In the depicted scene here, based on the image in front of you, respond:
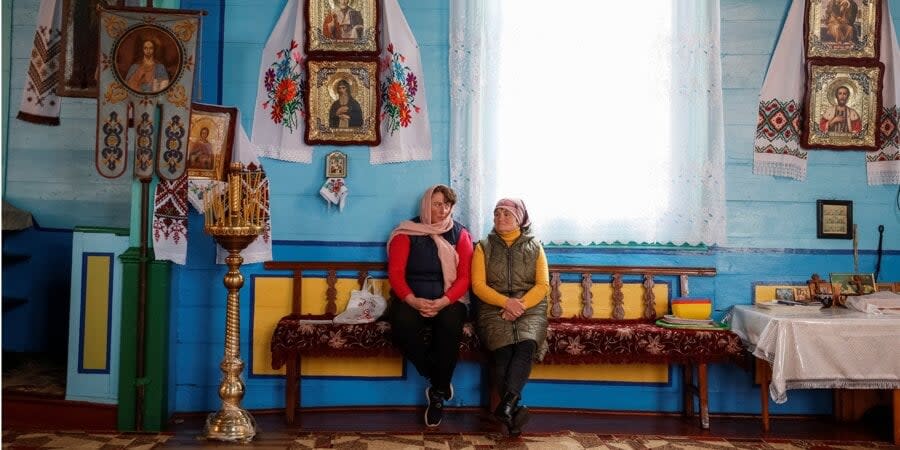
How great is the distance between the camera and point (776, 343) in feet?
11.8

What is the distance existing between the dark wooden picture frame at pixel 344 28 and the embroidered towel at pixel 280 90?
0.08 meters

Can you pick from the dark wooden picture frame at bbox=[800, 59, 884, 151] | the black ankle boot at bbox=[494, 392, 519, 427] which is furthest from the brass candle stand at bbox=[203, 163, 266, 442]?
the dark wooden picture frame at bbox=[800, 59, 884, 151]

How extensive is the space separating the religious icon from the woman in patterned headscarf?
1.90 metres

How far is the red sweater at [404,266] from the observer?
402cm

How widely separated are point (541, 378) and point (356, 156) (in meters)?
1.78

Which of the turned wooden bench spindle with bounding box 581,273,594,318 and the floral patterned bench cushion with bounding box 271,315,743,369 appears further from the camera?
the turned wooden bench spindle with bounding box 581,273,594,318

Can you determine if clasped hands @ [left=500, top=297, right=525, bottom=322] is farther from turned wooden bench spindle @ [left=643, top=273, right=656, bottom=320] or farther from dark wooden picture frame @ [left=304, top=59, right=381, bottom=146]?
dark wooden picture frame @ [left=304, top=59, right=381, bottom=146]

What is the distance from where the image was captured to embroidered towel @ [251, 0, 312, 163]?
4375mm

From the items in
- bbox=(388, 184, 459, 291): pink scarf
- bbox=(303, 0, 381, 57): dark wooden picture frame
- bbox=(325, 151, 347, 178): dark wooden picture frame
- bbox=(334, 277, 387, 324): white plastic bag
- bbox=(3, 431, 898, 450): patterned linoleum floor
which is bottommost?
bbox=(3, 431, 898, 450): patterned linoleum floor

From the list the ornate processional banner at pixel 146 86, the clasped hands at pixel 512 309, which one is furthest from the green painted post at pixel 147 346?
the clasped hands at pixel 512 309

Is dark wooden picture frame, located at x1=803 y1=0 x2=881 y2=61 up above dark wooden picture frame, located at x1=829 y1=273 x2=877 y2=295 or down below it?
above

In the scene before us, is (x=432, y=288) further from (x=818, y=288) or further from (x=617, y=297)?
(x=818, y=288)

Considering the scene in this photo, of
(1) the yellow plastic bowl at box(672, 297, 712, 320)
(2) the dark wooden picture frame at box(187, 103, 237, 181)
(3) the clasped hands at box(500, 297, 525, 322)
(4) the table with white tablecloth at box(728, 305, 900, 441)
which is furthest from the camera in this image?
(1) the yellow plastic bowl at box(672, 297, 712, 320)

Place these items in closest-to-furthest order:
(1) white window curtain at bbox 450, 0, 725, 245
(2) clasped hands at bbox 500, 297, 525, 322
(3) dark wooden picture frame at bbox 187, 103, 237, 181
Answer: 1. (2) clasped hands at bbox 500, 297, 525, 322
2. (3) dark wooden picture frame at bbox 187, 103, 237, 181
3. (1) white window curtain at bbox 450, 0, 725, 245
